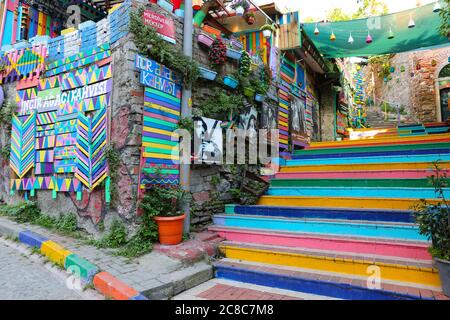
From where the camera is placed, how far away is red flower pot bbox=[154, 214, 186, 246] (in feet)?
13.9

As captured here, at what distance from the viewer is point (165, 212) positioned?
4488mm

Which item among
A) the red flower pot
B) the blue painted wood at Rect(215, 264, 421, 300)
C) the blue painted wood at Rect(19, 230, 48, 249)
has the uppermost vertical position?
the red flower pot

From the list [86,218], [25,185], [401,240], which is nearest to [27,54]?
[25,185]

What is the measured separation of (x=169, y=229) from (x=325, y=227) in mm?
2289

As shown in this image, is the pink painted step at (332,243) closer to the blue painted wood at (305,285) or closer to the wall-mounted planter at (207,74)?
the blue painted wood at (305,285)

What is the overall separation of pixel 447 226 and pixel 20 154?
6956mm

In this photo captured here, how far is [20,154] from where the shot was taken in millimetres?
5863

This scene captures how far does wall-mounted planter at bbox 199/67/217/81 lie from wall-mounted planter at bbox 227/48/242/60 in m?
0.79

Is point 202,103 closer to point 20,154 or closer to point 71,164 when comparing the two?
point 71,164

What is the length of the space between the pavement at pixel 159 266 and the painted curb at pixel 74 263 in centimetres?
10

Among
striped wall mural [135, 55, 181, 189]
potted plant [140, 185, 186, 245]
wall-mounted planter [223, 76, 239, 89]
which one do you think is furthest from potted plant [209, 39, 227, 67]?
potted plant [140, 185, 186, 245]

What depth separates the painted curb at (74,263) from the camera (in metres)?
2.94

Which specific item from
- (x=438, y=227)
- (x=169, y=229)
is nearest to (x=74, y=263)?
(x=169, y=229)

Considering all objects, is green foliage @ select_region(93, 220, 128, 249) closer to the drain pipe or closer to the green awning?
the drain pipe
